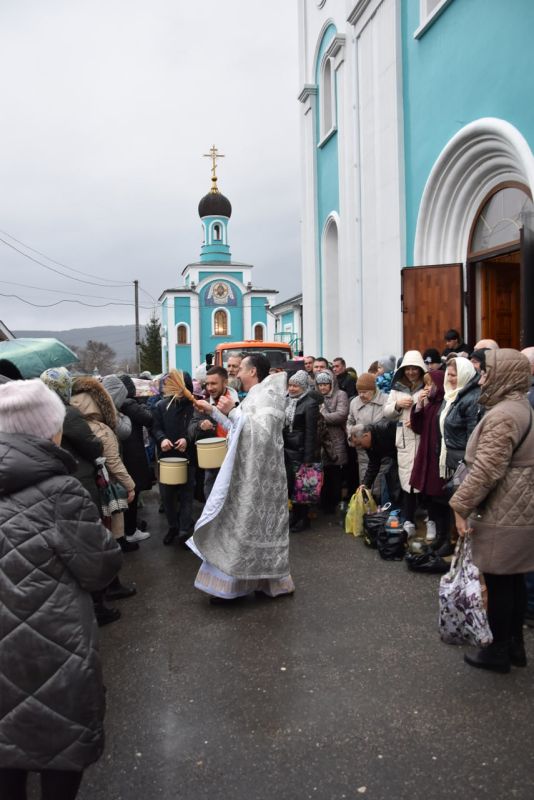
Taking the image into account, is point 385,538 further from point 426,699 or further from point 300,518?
point 426,699

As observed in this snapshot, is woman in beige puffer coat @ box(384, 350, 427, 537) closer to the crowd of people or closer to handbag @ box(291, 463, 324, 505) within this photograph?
the crowd of people

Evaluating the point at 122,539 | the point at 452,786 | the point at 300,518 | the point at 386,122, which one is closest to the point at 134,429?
the point at 122,539

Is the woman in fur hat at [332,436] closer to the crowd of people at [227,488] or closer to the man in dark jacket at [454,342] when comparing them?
the crowd of people at [227,488]

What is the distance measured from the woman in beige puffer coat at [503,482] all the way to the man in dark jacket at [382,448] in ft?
9.19

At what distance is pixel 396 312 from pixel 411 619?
22.5 ft

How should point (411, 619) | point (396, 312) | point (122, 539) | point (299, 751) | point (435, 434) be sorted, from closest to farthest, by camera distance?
point (299, 751), point (411, 619), point (435, 434), point (122, 539), point (396, 312)

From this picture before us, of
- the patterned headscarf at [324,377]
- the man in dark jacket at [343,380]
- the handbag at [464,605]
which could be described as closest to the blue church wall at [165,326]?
the man in dark jacket at [343,380]

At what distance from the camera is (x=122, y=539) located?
5.83 metres

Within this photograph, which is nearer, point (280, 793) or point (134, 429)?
point (280, 793)

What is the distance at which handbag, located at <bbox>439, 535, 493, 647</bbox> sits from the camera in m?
3.35

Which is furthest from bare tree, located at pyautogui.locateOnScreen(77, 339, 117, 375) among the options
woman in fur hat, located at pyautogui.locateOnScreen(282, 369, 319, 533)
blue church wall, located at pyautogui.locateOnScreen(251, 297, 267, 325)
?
woman in fur hat, located at pyautogui.locateOnScreen(282, 369, 319, 533)

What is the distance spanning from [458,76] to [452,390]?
5.51 metres

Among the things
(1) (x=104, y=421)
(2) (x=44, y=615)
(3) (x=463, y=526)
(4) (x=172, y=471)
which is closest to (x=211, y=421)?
(4) (x=172, y=471)

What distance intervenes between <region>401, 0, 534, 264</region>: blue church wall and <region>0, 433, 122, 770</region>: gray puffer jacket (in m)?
6.70
